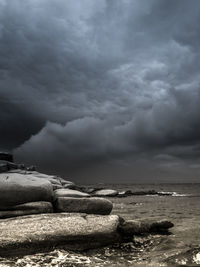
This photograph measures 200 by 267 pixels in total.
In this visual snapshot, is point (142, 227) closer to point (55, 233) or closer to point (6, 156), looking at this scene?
point (55, 233)

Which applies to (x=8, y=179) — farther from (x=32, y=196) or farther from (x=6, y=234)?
(x=6, y=234)

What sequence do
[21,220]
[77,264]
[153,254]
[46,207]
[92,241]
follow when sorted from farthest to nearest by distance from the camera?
[46,207], [21,220], [92,241], [153,254], [77,264]

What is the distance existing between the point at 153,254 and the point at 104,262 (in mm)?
1404

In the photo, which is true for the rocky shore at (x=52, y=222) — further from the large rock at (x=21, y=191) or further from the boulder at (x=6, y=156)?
the boulder at (x=6, y=156)

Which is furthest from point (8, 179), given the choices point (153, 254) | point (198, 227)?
point (198, 227)

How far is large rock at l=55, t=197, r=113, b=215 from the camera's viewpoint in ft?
36.9

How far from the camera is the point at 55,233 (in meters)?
8.02

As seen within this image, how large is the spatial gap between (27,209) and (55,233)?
2.86 metres

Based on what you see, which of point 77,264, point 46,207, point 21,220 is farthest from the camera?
point 46,207

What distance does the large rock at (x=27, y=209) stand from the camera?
33.3 feet

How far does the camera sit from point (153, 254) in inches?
Answer: 296

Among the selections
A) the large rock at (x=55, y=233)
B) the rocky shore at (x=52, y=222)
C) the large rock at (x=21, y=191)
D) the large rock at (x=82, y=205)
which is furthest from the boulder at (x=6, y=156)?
the large rock at (x=55, y=233)

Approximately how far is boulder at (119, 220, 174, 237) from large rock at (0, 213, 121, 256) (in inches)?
11.5

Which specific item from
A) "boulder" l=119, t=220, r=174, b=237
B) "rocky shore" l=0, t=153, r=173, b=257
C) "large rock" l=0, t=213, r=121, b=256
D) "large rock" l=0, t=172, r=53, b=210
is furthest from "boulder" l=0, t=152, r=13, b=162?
"boulder" l=119, t=220, r=174, b=237
